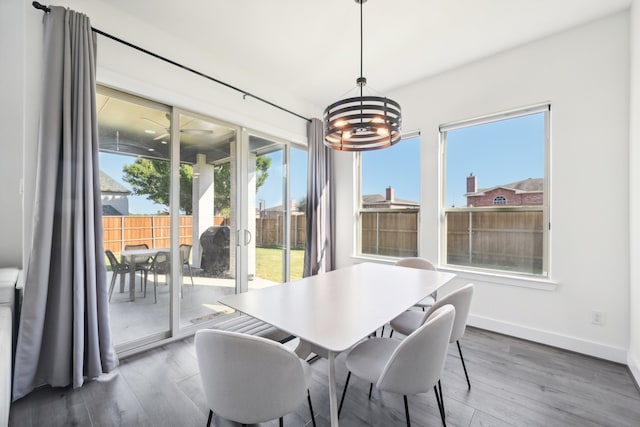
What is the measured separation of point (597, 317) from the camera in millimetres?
2363

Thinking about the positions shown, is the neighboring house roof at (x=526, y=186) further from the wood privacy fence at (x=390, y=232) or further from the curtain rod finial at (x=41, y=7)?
the curtain rod finial at (x=41, y=7)

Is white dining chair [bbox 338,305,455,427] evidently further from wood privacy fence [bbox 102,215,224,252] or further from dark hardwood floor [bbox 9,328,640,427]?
wood privacy fence [bbox 102,215,224,252]

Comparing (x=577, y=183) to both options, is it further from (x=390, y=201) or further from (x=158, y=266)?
(x=158, y=266)

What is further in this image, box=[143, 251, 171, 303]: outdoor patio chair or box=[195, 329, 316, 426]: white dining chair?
box=[143, 251, 171, 303]: outdoor patio chair

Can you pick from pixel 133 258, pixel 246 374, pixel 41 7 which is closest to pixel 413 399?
pixel 246 374

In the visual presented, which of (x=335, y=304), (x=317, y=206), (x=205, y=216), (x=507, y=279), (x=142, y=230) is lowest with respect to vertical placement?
(x=507, y=279)

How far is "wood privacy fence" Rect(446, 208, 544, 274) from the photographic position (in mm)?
2779

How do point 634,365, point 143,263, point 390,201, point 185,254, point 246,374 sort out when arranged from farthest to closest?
point 390,201 → point 185,254 → point 143,263 → point 634,365 → point 246,374

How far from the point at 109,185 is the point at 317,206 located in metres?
2.37

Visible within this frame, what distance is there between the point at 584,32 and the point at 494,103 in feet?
2.68

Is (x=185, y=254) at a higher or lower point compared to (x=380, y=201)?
lower

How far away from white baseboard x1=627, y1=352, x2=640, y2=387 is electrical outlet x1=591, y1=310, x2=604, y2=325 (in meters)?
0.26

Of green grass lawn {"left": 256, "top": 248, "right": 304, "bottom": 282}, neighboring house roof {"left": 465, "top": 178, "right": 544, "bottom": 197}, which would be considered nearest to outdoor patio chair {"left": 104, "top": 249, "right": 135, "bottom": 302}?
green grass lawn {"left": 256, "top": 248, "right": 304, "bottom": 282}

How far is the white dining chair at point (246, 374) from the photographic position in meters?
1.00
